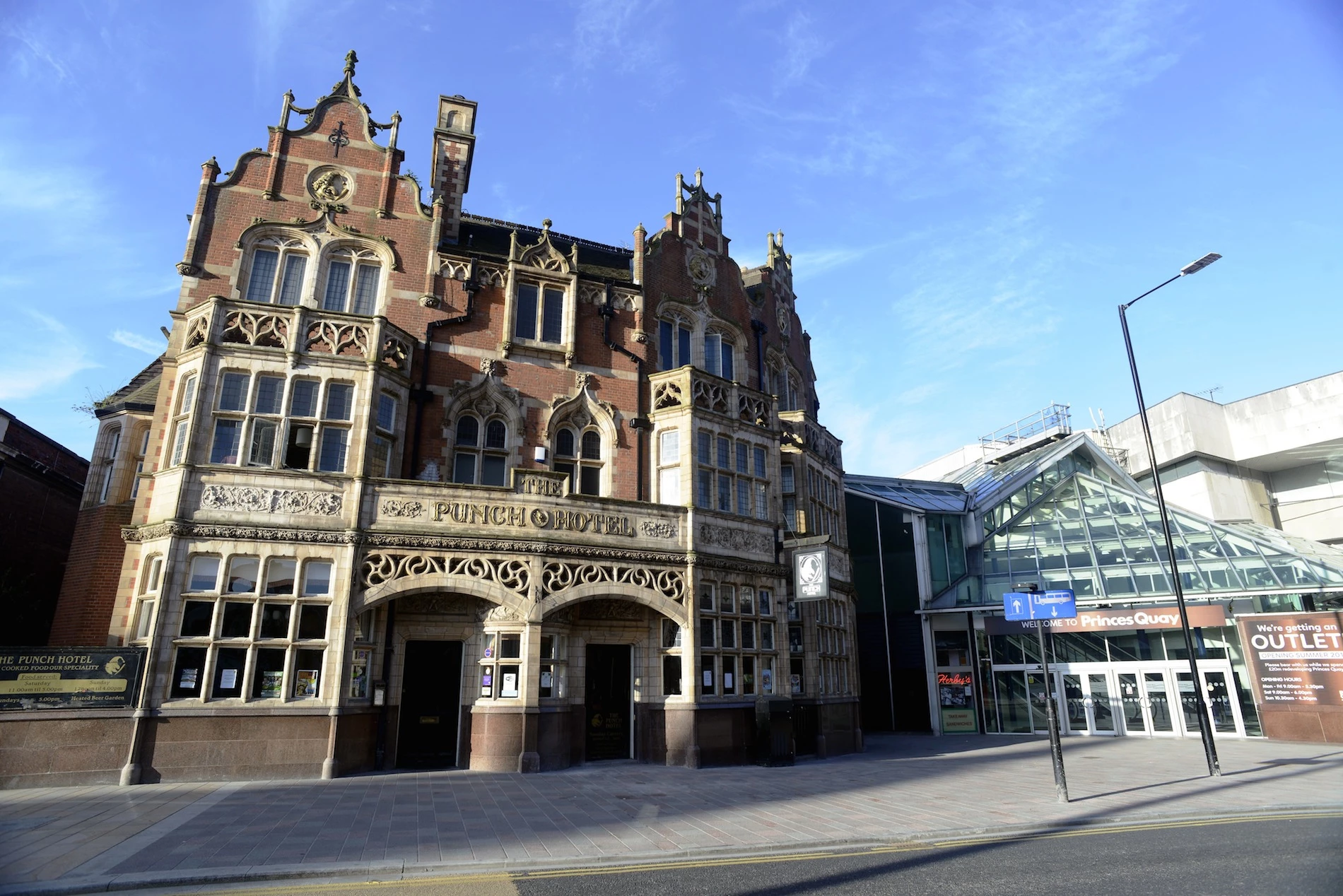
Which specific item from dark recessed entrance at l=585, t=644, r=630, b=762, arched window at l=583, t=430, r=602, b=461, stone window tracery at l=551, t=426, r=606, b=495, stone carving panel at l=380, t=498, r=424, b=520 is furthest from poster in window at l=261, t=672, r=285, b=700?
arched window at l=583, t=430, r=602, b=461

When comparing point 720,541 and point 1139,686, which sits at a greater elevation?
point 720,541

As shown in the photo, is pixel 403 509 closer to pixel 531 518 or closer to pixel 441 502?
pixel 441 502

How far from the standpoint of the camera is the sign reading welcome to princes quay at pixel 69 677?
44.8 feet

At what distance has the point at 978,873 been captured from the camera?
8.36 meters

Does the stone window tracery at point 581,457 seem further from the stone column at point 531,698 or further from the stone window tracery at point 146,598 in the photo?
the stone window tracery at point 146,598

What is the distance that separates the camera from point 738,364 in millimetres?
24312

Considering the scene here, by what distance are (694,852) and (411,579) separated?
933 centimetres

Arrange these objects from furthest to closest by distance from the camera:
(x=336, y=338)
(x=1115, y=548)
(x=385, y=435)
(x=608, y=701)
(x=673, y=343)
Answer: (x=1115, y=548)
(x=673, y=343)
(x=608, y=701)
(x=385, y=435)
(x=336, y=338)

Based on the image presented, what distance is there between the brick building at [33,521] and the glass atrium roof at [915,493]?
27351 millimetres

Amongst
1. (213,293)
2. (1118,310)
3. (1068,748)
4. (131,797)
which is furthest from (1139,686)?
(213,293)

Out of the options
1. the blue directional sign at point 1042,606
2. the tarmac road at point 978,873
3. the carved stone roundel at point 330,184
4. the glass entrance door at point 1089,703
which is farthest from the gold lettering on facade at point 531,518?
the glass entrance door at point 1089,703

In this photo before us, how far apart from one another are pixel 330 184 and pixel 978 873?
20786 mm

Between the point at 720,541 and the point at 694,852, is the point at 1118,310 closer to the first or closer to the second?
the point at 720,541

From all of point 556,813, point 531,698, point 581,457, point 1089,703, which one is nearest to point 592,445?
point 581,457
